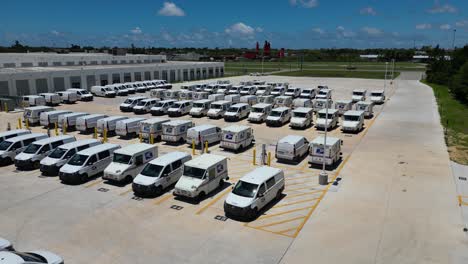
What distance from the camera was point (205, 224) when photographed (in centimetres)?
1661

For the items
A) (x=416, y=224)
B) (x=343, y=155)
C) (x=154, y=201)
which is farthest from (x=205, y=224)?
(x=343, y=155)

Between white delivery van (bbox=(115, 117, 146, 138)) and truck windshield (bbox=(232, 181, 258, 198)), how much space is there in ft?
57.0

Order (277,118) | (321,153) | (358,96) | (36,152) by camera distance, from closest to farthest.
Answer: (321,153) → (36,152) → (277,118) → (358,96)

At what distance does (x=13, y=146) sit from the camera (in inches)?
1005

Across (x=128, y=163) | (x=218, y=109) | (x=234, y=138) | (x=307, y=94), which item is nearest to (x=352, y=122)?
(x=234, y=138)

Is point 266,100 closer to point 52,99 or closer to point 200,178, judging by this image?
point 52,99

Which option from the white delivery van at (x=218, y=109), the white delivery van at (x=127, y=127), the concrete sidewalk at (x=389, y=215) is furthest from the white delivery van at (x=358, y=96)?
the white delivery van at (x=127, y=127)

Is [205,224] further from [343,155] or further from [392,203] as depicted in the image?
[343,155]

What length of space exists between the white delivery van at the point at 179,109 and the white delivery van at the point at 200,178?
22032 mm

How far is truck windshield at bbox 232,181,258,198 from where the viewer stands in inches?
685

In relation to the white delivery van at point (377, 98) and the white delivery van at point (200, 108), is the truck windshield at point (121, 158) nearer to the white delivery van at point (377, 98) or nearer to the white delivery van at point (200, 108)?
the white delivery van at point (200, 108)

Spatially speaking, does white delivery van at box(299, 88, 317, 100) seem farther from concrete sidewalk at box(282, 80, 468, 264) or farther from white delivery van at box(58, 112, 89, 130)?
white delivery van at box(58, 112, 89, 130)

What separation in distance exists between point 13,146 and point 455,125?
4115 cm

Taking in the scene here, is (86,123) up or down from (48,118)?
down
